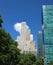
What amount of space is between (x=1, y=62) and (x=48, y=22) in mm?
124919

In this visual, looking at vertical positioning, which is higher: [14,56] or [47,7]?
[47,7]

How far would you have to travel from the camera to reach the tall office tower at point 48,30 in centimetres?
15500

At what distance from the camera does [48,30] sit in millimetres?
160875

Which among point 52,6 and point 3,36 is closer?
point 3,36

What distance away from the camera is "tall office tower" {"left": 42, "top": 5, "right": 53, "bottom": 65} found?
6102 inches

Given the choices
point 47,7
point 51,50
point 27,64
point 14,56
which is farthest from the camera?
point 47,7

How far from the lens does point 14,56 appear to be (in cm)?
4206

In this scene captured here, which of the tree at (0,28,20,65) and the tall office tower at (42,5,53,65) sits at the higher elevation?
the tall office tower at (42,5,53,65)

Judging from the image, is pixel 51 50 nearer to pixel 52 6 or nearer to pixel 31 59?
pixel 52 6

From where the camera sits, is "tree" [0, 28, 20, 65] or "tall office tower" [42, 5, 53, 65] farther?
"tall office tower" [42, 5, 53, 65]

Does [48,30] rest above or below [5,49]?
above

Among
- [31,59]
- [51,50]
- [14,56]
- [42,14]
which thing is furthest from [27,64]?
[42,14]

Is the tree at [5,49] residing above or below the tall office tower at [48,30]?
below

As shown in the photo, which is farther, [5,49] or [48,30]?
[48,30]
